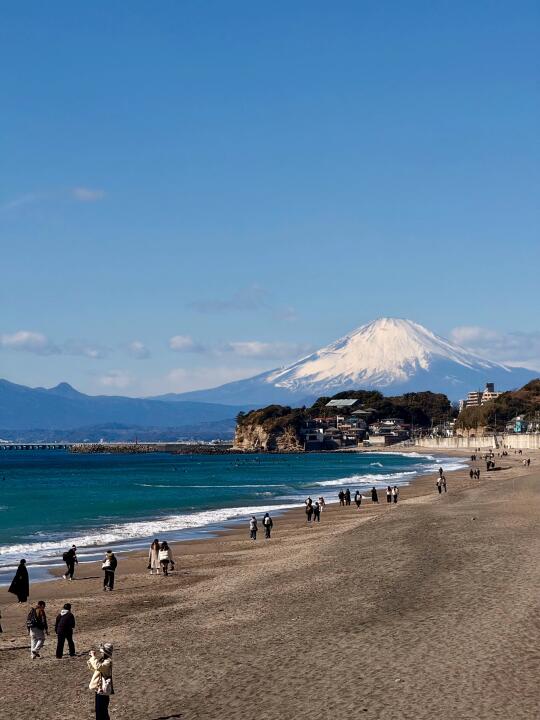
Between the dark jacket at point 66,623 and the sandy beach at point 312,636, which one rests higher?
the dark jacket at point 66,623

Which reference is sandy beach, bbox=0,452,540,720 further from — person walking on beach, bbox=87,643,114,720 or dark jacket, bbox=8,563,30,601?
person walking on beach, bbox=87,643,114,720

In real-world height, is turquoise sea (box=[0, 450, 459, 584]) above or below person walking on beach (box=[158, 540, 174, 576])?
below

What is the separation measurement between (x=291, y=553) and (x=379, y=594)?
10740 millimetres

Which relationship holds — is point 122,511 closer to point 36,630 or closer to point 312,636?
point 36,630

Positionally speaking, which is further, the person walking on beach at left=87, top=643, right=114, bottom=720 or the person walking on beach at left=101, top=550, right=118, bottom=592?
the person walking on beach at left=101, top=550, right=118, bottom=592

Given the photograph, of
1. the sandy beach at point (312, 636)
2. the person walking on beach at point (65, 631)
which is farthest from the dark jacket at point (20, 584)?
the person walking on beach at point (65, 631)

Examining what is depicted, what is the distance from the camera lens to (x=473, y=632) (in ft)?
56.9

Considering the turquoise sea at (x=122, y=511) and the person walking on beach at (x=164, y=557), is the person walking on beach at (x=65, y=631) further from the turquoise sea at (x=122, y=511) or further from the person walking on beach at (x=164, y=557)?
the turquoise sea at (x=122, y=511)

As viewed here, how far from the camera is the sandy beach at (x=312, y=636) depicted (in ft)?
46.1

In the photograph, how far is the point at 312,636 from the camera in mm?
17969

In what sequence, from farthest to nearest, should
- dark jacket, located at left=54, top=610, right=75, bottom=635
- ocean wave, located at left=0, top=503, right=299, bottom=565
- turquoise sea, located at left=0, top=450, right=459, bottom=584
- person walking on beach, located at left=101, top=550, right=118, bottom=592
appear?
A: turquoise sea, located at left=0, top=450, right=459, bottom=584, ocean wave, located at left=0, top=503, right=299, bottom=565, person walking on beach, located at left=101, top=550, right=118, bottom=592, dark jacket, located at left=54, top=610, right=75, bottom=635

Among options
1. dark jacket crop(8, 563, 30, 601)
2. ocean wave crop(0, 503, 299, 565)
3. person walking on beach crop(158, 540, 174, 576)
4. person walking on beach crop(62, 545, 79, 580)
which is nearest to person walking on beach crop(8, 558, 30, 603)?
dark jacket crop(8, 563, 30, 601)

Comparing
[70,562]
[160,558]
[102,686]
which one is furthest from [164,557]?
[102,686]

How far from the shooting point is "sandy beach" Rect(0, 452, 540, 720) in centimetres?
1406
